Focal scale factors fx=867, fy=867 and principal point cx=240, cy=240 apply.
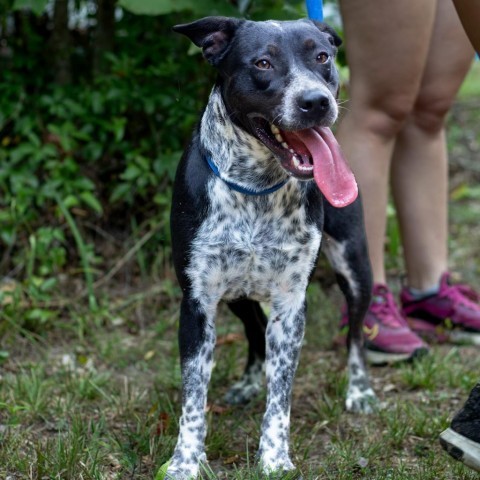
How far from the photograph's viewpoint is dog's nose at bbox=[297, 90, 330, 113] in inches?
106

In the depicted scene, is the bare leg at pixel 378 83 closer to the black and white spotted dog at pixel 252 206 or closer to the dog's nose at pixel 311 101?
the black and white spotted dog at pixel 252 206

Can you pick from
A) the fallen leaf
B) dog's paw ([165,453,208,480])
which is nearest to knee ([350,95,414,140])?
the fallen leaf

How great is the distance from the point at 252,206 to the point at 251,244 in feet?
0.44

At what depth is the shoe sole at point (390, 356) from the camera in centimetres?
415

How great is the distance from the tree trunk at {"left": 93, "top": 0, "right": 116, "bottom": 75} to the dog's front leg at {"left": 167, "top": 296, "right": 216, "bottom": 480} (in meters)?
2.69

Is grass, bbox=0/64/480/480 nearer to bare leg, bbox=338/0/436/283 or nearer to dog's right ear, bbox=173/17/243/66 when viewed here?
bare leg, bbox=338/0/436/283

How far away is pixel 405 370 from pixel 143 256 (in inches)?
69.6

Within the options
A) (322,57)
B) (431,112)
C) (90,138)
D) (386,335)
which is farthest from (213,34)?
(90,138)

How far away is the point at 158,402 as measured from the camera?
3.48 metres

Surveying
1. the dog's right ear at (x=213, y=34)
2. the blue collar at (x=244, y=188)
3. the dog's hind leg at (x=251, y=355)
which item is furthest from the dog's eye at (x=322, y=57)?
the dog's hind leg at (x=251, y=355)

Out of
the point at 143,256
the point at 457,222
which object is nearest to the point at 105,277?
the point at 143,256

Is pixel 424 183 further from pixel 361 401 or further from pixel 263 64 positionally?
pixel 263 64

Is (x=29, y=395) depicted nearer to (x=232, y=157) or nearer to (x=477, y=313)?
(x=232, y=157)

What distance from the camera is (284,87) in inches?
109
